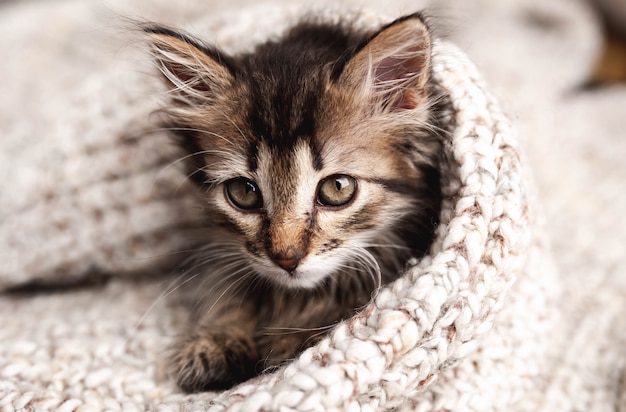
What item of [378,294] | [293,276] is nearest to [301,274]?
[293,276]

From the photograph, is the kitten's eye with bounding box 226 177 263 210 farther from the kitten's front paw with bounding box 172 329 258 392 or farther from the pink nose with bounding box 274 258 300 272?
the kitten's front paw with bounding box 172 329 258 392

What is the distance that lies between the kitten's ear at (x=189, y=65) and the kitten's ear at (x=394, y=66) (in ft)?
0.75

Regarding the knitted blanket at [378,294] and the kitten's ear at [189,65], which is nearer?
the knitted blanket at [378,294]

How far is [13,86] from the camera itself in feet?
6.89

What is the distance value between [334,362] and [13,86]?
175 cm

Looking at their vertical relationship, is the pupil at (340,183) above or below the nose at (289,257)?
above

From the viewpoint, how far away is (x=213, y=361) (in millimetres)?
1114

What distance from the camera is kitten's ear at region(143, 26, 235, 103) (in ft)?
3.56

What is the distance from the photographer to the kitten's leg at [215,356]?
43.3 inches

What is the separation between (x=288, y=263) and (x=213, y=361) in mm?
259

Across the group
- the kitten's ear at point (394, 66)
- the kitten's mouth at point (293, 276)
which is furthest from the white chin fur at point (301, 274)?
the kitten's ear at point (394, 66)

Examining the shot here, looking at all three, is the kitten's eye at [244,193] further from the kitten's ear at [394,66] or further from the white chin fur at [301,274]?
the kitten's ear at [394,66]

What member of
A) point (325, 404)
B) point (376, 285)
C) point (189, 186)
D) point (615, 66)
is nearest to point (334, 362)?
point (325, 404)

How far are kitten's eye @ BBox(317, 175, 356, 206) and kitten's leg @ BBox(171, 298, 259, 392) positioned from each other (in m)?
0.33
